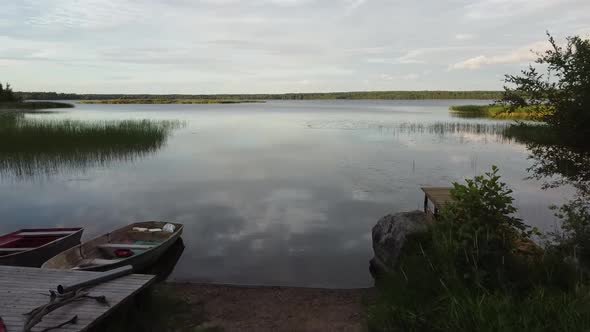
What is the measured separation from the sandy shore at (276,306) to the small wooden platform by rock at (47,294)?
1283mm

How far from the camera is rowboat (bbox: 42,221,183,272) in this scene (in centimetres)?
773

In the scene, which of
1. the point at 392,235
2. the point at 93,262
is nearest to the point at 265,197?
the point at 392,235

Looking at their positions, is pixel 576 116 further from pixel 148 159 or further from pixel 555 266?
pixel 148 159

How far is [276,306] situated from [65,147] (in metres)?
20.6

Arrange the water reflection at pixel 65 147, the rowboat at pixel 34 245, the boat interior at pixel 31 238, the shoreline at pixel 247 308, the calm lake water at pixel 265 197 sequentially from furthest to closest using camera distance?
the water reflection at pixel 65 147 → the calm lake water at pixel 265 197 → the boat interior at pixel 31 238 → the rowboat at pixel 34 245 → the shoreline at pixel 247 308

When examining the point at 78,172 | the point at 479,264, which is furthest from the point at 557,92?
the point at 78,172

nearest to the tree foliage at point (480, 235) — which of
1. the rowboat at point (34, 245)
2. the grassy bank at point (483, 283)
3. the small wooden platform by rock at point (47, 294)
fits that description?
the grassy bank at point (483, 283)

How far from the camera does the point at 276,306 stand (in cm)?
690

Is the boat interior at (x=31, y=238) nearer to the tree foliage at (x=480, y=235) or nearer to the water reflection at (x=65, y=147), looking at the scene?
the tree foliage at (x=480, y=235)

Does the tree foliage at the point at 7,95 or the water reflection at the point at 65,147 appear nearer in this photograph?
the water reflection at the point at 65,147

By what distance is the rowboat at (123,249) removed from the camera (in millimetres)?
7727

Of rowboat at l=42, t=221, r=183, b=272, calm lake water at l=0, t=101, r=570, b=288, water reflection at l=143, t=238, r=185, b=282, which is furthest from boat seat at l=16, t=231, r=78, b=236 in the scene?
water reflection at l=143, t=238, r=185, b=282

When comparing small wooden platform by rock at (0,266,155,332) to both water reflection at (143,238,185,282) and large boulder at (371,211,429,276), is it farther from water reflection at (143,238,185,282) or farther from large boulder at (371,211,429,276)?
Answer: large boulder at (371,211,429,276)

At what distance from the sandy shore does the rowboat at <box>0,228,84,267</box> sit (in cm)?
304
